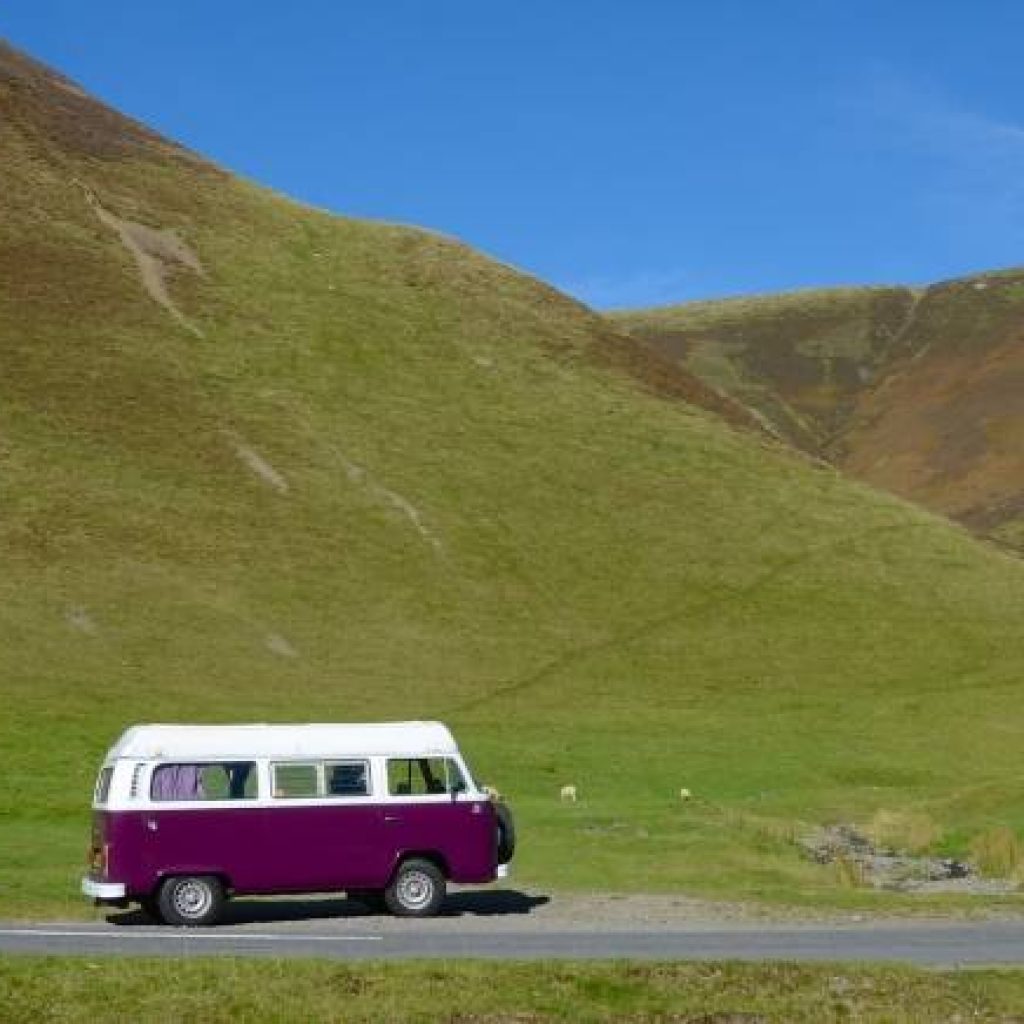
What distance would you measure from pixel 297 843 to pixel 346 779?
4.56 ft

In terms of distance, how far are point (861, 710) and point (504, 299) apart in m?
62.6

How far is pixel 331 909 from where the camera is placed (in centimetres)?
3212

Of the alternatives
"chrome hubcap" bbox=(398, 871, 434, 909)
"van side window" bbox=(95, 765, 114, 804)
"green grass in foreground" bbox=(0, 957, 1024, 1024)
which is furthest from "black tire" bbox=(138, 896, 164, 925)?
"green grass in foreground" bbox=(0, 957, 1024, 1024)

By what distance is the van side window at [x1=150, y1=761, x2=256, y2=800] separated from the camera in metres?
29.7

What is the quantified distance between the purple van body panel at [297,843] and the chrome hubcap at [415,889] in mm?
Answer: 328

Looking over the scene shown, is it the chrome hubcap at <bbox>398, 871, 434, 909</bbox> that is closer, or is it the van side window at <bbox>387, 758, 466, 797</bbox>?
the chrome hubcap at <bbox>398, 871, 434, 909</bbox>

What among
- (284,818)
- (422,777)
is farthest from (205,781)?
(422,777)

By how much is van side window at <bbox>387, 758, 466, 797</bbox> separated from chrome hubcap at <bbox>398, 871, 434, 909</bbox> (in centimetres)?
141

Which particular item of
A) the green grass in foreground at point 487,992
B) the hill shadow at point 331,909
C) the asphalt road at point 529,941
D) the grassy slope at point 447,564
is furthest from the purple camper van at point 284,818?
the green grass in foreground at point 487,992

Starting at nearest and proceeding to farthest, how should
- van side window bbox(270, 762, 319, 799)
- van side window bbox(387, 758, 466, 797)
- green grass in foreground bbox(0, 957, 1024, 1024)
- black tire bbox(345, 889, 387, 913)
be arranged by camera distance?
green grass in foreground bbox(0, 957, 1024, 1024), van side window bbox(270, 762, 319, 799), van side window bbox(387, 758, 466, 797), black tire bbox(345, 889, 387, 913)

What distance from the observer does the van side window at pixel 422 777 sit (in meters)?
30.9

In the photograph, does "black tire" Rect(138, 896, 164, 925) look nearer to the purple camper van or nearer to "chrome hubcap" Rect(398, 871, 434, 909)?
the purple camper van

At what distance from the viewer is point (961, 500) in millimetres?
176375

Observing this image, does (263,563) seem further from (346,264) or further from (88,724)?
(346,264)
